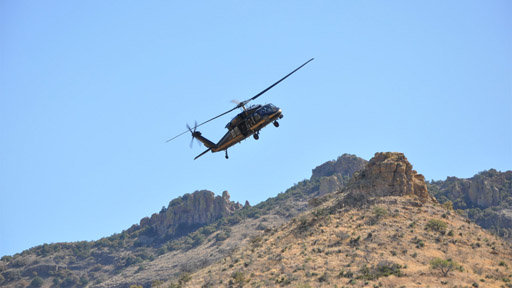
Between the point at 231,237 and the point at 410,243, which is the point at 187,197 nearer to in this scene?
the point at 231,237

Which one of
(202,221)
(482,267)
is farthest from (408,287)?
(202,221)

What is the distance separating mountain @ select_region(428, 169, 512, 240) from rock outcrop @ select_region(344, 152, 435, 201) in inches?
1570

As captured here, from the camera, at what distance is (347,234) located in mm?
51875

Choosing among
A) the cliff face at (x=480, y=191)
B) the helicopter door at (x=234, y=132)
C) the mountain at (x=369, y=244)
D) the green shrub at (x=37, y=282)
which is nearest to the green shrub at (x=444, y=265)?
the mountain at (x=369, y=244)

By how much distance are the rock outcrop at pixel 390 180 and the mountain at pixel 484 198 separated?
39880 millimetres

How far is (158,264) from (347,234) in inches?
2782

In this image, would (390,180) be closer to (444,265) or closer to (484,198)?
(444,265)

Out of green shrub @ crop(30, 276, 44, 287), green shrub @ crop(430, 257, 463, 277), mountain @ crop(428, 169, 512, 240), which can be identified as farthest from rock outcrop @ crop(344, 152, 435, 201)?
green shrub @ crop(30, 276, 44, 287)

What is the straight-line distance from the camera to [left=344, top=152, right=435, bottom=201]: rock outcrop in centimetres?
5934

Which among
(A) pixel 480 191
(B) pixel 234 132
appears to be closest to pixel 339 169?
(A) pixel 480 191

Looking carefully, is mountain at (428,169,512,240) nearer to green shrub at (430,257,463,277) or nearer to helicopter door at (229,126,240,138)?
green shrub at (430,257,463,277)

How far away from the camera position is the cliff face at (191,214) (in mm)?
137500

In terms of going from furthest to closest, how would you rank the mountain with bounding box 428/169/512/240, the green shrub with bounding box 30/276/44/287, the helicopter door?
the green shrub with bounding box 30/276/44/287
the mountain with bounding box 428/169/512/240
the helicopter door

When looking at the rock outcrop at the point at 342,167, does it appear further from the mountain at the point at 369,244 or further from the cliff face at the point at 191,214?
the mountain at the point at 369,244
